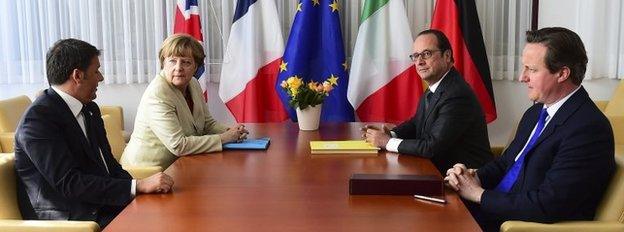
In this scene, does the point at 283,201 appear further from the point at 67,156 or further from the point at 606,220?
the point at 606,220

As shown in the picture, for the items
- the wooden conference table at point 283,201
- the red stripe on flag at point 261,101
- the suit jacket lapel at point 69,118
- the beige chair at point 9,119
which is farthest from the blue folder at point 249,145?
the beige chair at point 9,119

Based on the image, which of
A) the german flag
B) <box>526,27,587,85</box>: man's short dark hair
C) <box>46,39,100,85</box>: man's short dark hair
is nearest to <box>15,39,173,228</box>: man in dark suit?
<box>46,39,100,85</box>: man's short dark hair

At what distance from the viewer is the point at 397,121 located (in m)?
4.65

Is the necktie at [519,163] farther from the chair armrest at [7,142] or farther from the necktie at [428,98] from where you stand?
the chair armrest at [7,142]

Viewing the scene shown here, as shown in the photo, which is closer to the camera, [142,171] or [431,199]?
[431,199]

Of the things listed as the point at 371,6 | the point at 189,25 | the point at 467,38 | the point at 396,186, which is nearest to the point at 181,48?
the point at 396,186

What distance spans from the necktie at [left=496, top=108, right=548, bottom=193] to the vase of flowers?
47.1 inches

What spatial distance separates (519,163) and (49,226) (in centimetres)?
153

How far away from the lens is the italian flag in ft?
14.8

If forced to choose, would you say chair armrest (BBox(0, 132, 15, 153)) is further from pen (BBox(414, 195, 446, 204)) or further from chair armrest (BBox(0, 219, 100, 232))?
pen (BBox(414, 195, 446, 204))

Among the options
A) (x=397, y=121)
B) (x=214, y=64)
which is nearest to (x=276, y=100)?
(x=214, y=64)

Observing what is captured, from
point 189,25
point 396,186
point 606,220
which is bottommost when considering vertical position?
point 606,220

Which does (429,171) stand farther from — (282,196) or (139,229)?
(139,229)

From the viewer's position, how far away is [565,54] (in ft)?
6.73
